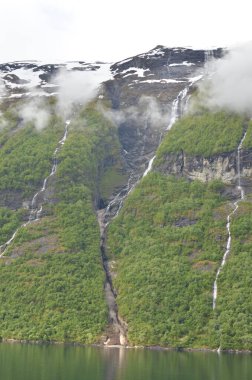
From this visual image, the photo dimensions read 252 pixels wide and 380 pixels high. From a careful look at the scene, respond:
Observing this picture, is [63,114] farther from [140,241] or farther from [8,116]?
[140,241]

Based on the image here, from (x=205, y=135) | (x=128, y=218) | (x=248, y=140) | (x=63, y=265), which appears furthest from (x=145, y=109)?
(x=63, y=265)

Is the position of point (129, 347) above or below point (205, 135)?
below

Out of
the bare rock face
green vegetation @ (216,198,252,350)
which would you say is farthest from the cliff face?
green vegetation @ (216,198,252,350)

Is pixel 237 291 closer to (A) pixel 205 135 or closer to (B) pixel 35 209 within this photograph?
(A) pixel 205 135

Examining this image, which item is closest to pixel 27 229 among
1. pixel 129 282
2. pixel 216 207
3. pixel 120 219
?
pixel 120 219

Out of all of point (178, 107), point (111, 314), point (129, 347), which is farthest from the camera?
point (178, 107)

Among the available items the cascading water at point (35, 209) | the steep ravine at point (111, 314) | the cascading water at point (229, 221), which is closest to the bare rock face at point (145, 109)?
the cascading water at point (35, 209)

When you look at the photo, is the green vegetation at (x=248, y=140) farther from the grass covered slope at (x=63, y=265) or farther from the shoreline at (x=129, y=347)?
the shoreline at (x=129, y=347)
